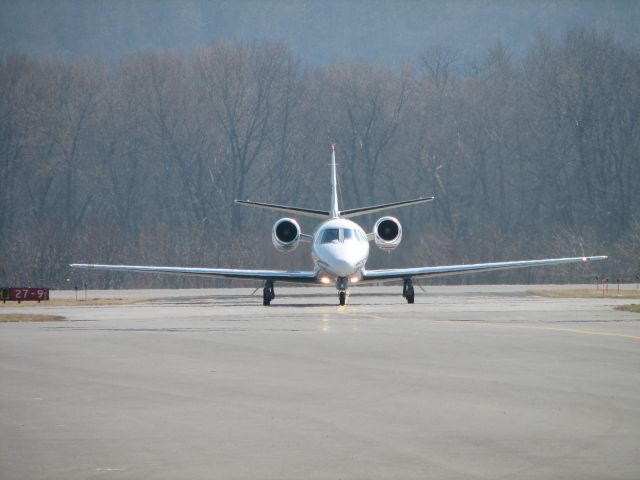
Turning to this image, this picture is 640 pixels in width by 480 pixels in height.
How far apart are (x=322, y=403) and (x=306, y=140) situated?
6930 centimetres

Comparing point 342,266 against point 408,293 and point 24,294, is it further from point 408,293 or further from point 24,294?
point 24,294

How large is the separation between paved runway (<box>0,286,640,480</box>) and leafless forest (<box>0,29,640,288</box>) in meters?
52.3

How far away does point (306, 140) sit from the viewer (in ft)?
259

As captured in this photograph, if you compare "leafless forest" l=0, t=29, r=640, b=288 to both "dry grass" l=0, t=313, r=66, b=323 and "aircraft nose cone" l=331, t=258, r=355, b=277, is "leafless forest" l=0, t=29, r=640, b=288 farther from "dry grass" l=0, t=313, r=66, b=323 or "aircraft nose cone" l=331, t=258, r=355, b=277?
"dry grass" l=0, t=313, r=66, b=323

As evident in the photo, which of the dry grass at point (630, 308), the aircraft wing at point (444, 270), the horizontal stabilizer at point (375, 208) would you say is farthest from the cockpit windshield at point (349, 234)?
the dry grass at point (630, 308)

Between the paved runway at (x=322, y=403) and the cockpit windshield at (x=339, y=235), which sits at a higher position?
the cockpit windshield at (x=339, y=235)

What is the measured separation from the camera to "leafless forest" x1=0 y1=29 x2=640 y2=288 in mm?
72500

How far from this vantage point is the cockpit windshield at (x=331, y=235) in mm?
31703

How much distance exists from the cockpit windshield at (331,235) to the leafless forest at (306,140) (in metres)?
37.2

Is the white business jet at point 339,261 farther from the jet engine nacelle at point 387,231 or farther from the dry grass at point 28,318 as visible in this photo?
the dry grass at point 28,318

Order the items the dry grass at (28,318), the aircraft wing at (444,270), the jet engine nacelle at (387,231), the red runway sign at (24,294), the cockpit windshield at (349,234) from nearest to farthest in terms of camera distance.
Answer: the dry grass at (28,318), the cockpit windshield at (349,234), the aircraft wing at (444,270), the jet engine nacelle at (387,231), the red runway sign at (24,294)

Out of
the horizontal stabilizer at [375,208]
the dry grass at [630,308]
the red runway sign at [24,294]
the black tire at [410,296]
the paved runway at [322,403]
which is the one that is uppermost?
the horizontal stabilizer at [375,208]

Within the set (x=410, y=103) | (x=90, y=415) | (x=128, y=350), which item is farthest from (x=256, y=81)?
(x=90, y=415)

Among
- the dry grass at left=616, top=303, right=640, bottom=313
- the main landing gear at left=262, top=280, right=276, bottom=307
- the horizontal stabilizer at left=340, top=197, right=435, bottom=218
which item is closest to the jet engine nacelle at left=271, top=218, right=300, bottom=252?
the main landing gear at left=262, top=280, right=276, bottom=307
